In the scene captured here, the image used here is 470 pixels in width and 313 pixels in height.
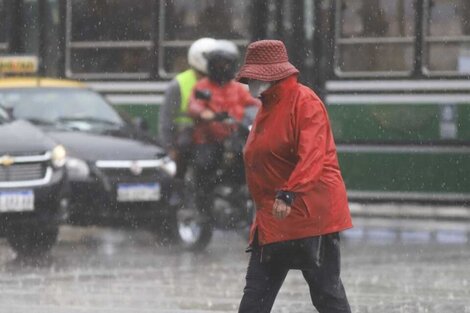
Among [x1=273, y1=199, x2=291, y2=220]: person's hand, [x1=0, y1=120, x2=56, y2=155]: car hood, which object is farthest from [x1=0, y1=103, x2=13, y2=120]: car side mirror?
[x1=273, y1=199, x2=291, y2=220]: person's hand

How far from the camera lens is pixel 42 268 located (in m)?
13.1

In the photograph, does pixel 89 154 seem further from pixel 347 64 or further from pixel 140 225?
pixel 347 64

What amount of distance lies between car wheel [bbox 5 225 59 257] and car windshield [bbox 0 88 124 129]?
1.53 meters

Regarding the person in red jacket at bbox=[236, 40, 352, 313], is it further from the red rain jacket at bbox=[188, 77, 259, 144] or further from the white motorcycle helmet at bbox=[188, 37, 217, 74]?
the white motorcycle helmet at bbox=[188, 37, 217, 74]

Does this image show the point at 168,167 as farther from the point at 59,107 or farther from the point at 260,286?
the point at 260,286

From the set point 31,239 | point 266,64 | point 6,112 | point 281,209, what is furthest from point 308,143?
point 6,112

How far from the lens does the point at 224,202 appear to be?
15.1 meters

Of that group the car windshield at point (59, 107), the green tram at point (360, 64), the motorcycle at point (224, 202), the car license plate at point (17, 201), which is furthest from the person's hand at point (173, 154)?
the green tram at point (360, 64)

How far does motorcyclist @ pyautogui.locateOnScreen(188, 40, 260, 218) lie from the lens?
14.9 m

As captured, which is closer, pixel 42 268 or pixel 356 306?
pixel 356 306

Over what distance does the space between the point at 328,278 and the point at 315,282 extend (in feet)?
0.21

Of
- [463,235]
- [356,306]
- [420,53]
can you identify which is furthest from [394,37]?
[356,306]

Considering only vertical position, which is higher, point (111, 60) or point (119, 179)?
point (111, 60)

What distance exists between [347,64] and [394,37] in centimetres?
61
